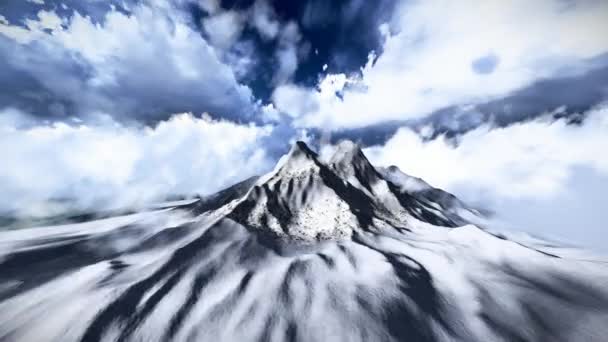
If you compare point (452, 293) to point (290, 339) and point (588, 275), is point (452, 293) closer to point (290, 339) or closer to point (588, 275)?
point (588, 275)

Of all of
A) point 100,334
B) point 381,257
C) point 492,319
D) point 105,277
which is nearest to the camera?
point 100,334

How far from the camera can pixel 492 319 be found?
4216 cm

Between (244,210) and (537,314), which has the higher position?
(244,210)

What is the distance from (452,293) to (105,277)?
68526 millimetres

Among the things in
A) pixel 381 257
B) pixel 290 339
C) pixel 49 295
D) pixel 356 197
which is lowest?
pixel 290 339

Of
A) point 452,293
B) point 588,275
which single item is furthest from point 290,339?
point 588,275

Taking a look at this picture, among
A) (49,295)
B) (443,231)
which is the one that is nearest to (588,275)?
(443,231)

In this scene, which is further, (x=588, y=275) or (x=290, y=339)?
(x=588, y=275)

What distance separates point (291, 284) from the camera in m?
52.7

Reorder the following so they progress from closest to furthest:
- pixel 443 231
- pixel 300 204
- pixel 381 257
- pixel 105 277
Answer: pixel 105 277 → pixel 381 257 → pixel 443 231 → pixel 300 204

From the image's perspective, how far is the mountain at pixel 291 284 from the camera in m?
39.8

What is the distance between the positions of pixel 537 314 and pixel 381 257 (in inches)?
1100

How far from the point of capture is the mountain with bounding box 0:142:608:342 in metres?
39.8

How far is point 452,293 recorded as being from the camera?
49750 mm
